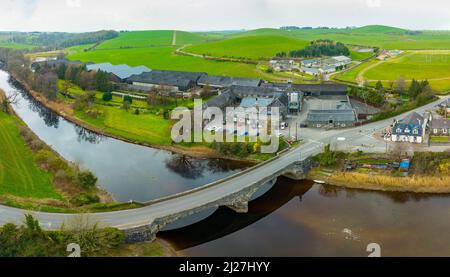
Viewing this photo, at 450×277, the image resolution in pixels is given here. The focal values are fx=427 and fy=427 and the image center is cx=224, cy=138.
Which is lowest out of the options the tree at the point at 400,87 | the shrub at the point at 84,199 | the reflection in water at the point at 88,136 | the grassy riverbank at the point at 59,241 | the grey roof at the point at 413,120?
the grassy riverbank at the point at 59,241

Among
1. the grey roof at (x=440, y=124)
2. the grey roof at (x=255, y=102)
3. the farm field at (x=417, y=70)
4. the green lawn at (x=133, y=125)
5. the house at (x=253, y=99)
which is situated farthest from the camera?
the farm field at (x=417, y=70)

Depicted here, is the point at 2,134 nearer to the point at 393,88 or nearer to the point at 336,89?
the point at 336,89

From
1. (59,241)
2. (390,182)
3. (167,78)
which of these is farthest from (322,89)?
(59,241)

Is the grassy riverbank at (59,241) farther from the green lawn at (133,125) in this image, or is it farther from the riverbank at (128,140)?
the green lawn at (133,125)

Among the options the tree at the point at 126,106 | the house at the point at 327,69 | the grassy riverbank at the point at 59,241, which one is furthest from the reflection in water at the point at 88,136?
the house at the point at 327,69

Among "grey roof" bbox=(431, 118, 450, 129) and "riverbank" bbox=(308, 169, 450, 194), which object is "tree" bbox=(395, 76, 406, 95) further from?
"riverbank" bbox=(308, 169, 450, 194)

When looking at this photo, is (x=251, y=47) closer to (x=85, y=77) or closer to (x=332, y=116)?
(x=85, y=77)

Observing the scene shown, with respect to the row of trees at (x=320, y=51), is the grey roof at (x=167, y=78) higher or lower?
lower

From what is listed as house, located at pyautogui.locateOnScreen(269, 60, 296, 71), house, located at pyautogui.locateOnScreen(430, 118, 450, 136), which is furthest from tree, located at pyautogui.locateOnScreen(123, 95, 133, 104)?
house, located at pyautogui.locateOnScreen(430, 118, 450, 136)
